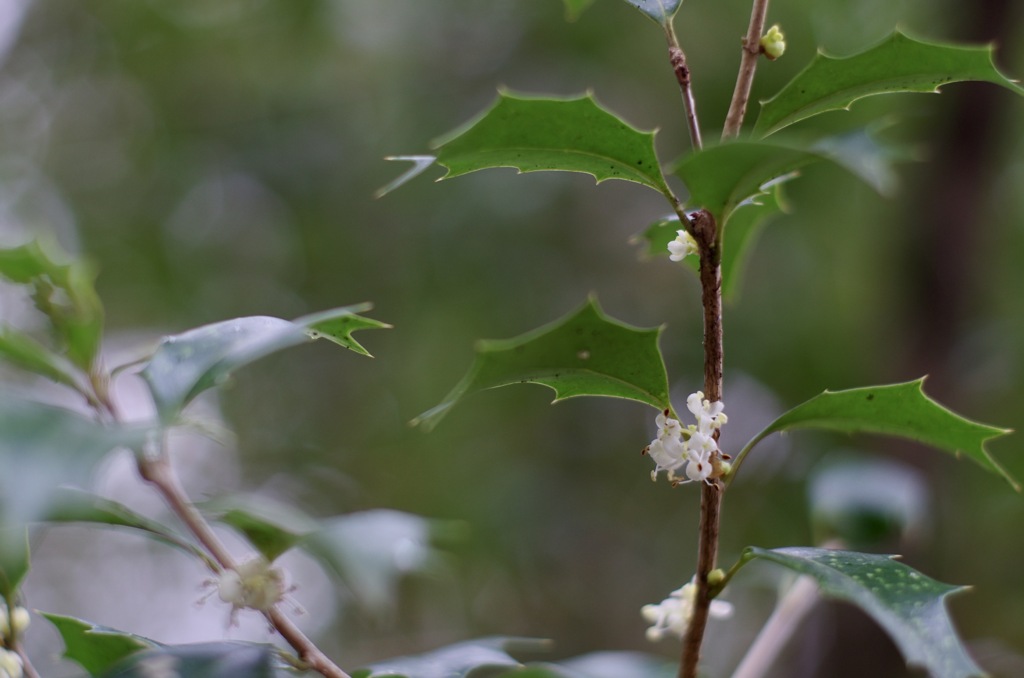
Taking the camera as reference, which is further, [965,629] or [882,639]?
[965,629]

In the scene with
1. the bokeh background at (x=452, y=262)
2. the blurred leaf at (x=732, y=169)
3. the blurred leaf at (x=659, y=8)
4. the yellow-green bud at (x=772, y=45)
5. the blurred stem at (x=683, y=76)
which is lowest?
the bokeh background at (x=452, y=262)

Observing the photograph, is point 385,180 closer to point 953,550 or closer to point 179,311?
point 179,311

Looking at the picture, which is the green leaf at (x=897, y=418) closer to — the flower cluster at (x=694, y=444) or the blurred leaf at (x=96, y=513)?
the flower cluster at (x=694, y=444)

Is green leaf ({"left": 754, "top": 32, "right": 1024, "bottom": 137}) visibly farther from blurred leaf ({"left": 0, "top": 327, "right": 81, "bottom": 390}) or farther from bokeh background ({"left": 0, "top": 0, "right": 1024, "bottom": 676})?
bokeh background ({"left": 0, "top": 0, "right": 1024, "bottom": 676})

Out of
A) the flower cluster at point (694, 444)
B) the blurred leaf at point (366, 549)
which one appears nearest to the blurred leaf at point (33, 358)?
the blurred leaf at point (366, 549)

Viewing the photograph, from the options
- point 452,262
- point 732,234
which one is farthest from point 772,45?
point 452,262

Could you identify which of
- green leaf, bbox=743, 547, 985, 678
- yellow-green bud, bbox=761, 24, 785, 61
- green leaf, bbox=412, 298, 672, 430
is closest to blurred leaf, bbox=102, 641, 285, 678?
green leaf, bbox=412, 298, 672, 430

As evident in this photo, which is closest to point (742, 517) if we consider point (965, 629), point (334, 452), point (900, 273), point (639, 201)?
point (965, 629)
